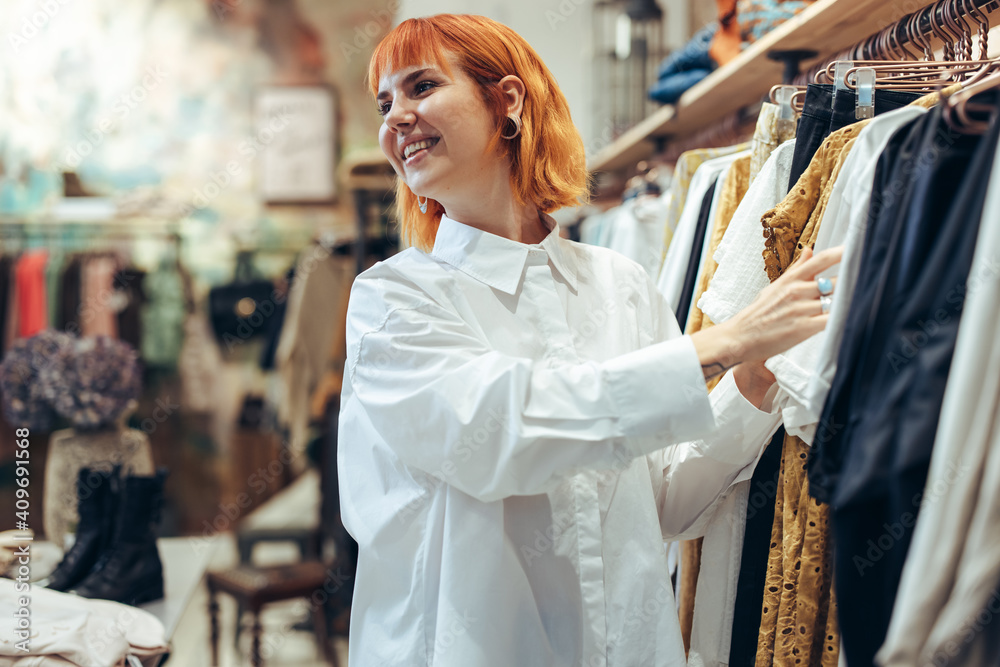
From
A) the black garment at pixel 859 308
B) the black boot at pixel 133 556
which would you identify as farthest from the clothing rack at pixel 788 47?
the black boot at pixel 133 556

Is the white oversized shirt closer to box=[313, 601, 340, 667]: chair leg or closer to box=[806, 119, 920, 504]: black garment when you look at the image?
box=[806, 119, 920, 504]: black garment

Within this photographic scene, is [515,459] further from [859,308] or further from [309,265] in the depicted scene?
[309,265]

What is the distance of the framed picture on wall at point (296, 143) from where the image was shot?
4.66m

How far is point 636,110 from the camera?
3.51 m

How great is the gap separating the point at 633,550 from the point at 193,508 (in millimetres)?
4101

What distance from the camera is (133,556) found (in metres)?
1.88

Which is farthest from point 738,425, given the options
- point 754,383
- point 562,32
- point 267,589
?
point 562,32

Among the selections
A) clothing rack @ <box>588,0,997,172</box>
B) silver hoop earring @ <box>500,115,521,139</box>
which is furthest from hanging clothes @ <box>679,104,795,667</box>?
silver hoop earring @ <box>500,115,521,139</box>

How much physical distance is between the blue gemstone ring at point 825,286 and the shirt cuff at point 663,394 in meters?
0.16

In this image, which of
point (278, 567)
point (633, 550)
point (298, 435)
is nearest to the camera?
point (633, 550)

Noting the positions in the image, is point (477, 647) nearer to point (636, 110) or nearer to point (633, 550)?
point (633, 550)

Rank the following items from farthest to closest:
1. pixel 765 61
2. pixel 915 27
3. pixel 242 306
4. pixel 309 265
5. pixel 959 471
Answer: pixel 242 306, pixel 309 265, pixel 765 61, pixel 915 27, pixel 959 471

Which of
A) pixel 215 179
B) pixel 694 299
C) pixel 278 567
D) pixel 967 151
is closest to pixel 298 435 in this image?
pixel 278 567

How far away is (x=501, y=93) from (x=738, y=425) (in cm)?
61
